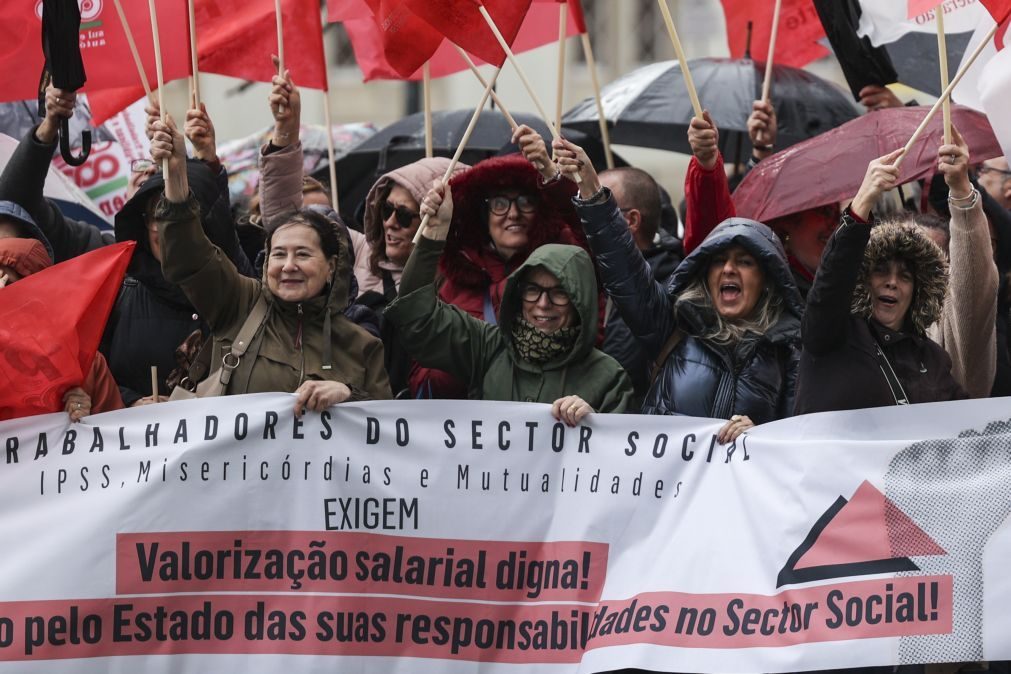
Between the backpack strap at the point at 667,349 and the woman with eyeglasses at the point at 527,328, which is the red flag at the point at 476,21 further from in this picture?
the backpack strap at the point at 667,349

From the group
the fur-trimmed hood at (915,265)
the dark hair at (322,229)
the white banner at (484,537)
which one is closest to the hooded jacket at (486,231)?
the dark hair at (322,229)

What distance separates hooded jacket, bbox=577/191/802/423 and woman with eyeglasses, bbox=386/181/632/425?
0.36 feet

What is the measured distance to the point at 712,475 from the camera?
196 inches

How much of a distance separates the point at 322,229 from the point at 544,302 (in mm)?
735

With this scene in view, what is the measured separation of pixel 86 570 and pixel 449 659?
108 centimetres

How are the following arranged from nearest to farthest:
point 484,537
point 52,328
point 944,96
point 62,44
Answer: point 944,96
point 484,537
point 52,328
point 62,44

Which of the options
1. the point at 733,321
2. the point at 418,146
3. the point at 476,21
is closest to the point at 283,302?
the point at 476,21

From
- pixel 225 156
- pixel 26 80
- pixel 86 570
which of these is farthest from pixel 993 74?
pixel 225 156

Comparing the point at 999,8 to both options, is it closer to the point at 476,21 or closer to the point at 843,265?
the point at 843,265

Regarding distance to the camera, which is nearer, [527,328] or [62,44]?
[527,328]

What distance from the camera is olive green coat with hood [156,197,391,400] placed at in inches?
201

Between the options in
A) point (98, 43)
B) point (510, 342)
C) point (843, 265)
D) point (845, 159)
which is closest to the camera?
point (843, 265)

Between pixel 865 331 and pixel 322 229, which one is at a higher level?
pixel 322 229

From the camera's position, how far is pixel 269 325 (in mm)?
5301
